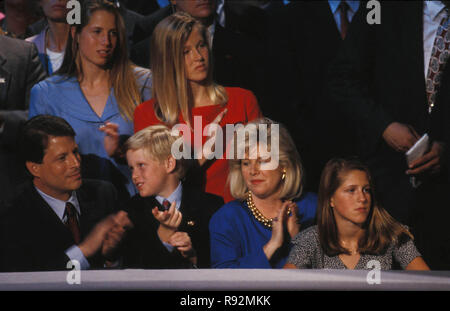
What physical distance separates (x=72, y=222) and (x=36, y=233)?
173mm

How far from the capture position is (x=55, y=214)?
11.0ft

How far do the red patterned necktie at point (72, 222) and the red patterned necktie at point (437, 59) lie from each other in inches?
70.1

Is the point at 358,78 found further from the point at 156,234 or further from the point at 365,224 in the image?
the point at 156,234

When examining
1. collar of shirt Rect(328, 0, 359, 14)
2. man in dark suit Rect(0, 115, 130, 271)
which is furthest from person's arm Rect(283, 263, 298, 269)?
collar of shirt Rect(328, 0, 359, 14)

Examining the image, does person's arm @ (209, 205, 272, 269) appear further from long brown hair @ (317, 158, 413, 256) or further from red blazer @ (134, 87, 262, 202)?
long brown hair @ (317, 158, 413, 256)

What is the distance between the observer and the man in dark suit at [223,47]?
3441 millimetres

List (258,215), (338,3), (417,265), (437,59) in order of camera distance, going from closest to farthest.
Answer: (417,265) → (258,215) → (437,59) → (338,3)

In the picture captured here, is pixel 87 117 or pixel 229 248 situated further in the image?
pixel 87 117

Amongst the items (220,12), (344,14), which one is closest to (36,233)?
(220,12)

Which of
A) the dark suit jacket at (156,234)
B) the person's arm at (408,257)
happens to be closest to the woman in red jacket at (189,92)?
the dark suit jacket at (156,234)

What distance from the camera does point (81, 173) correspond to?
3373 millimetres
